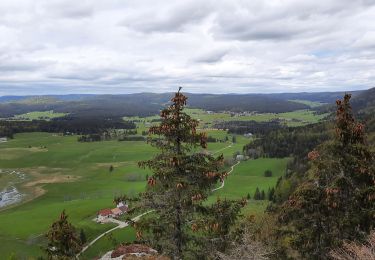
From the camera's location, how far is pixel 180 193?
738 inches

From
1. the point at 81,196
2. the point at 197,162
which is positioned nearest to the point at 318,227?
the point at 197,162

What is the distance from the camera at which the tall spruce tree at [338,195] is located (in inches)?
811

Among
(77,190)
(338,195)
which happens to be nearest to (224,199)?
(338,195)

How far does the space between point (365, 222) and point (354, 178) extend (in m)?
2.16

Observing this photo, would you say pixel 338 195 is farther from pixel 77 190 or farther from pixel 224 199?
pixel 77 190

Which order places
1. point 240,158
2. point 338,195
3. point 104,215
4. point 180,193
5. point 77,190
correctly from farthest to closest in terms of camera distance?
point 240,158 < point 77,190 < point 104,215 < point 338,195 < point 180,193

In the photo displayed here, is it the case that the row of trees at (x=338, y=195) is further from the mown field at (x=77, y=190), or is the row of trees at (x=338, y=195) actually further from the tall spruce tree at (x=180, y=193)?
the mown field at (x=77, y=190)

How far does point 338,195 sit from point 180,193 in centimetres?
819

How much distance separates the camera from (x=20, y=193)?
13525 cm

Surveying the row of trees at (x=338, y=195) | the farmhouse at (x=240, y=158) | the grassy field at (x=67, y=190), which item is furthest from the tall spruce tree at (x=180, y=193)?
the farmhouse at (x=240, y=158)

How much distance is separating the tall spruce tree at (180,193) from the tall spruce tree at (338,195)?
16.0 ft

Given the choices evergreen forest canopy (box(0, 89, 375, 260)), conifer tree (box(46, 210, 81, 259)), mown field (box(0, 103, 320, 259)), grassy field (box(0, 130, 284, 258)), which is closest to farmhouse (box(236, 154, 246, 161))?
mown field (box(0, 103, 320, 259))

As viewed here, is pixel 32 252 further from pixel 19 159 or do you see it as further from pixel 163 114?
pixel 19 159

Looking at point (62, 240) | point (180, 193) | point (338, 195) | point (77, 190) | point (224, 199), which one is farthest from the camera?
point (77, 190)
